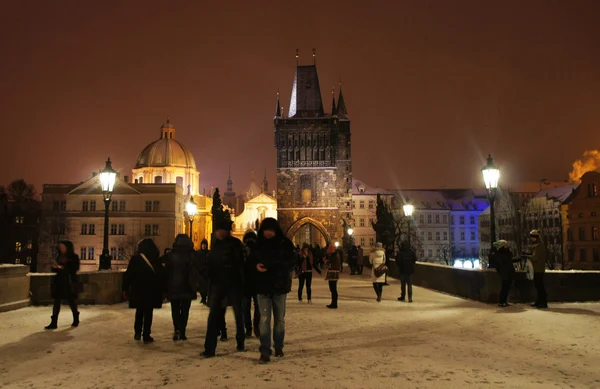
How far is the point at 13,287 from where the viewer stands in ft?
41.3

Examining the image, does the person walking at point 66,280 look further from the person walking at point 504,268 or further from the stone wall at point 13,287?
the person walking at point 504,268

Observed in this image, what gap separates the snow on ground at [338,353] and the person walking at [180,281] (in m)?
0.39

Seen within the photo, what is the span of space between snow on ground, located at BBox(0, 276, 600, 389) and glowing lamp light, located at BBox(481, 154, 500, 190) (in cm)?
472

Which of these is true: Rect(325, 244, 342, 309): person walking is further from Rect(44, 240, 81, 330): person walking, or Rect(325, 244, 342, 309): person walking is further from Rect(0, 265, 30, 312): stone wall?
Rect(0, 265, 30, 312): stone wall

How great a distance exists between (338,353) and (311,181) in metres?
52.2

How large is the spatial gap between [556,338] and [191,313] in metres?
7.43

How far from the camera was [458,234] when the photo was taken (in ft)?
281

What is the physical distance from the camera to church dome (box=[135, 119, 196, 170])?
266 feet

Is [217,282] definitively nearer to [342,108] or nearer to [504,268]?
[504,268]

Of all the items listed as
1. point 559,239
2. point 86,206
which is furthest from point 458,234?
point 86,206

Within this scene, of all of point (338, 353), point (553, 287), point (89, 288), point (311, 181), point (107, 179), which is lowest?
point (338, 353)

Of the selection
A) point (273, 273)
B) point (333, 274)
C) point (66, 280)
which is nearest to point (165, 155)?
point (333, 274)

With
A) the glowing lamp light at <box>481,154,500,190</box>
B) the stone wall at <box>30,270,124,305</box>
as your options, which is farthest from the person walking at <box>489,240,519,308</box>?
the stone wall at <box>30,270,124,305</box>

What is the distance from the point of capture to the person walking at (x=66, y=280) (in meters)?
9.99
